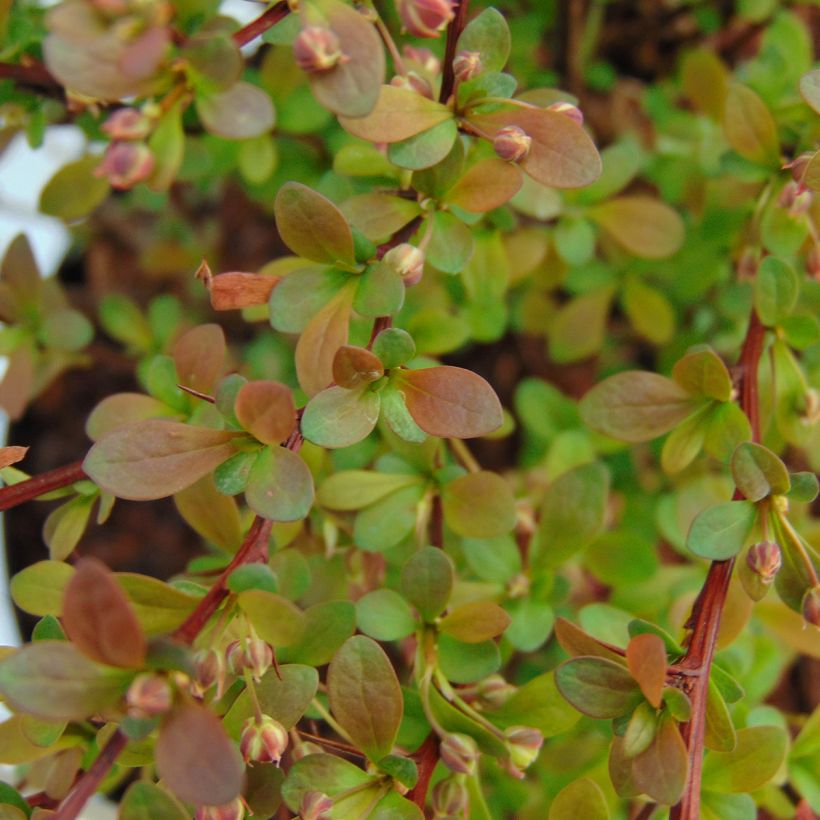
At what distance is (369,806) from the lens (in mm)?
484

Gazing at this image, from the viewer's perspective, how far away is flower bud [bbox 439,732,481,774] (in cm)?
49

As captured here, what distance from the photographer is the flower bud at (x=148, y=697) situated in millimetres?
356

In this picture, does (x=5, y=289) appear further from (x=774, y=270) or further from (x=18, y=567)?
(x=774, y=270)

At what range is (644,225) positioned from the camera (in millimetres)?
806

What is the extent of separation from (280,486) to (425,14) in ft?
0.83

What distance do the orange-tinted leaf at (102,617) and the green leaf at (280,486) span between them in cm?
9

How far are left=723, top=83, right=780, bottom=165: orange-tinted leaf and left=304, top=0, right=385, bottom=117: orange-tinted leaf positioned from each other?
33 cm

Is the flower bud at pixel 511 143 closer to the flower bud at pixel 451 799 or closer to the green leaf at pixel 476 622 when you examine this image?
the green leaf at pixel 476 622

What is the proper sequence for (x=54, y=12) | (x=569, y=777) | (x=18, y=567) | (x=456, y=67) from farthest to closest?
(x=18, y=567) → (x=569, y=777) → (x=456, y=67) → (x=54, y=12)

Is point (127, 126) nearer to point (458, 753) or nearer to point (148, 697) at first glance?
point (148, 697)

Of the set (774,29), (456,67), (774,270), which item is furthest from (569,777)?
(774,29)

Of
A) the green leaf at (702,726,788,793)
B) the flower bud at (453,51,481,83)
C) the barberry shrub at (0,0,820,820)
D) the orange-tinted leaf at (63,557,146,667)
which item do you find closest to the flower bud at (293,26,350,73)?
the barberry shrub at (0,0,820,820)

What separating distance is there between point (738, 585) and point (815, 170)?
0.27 meters

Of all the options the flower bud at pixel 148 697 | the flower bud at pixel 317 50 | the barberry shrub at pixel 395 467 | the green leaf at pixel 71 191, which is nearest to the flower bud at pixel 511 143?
the barberry shrub at pixel 395 467
